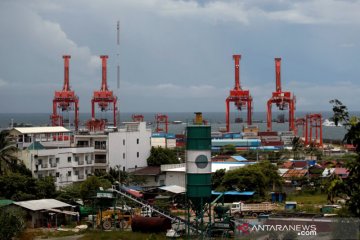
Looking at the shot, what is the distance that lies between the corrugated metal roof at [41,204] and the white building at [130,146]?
14.4 meters

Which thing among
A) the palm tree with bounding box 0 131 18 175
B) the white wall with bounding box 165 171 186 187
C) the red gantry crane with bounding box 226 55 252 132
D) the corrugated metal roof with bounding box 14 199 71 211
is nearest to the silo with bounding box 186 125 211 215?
the corrugated metal roof with bounding box 14 199 71 211

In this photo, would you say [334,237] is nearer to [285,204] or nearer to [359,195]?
[359,195]

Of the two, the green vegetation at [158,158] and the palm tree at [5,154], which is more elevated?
the palm tree at [5,154]

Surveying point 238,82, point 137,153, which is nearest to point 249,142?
point 238,82

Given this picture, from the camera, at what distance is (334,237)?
13992 millimetres

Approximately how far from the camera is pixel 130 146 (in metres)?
49.7

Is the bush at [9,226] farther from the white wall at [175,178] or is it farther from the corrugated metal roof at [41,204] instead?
the white wall at [175,178]

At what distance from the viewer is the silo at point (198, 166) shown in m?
27.0

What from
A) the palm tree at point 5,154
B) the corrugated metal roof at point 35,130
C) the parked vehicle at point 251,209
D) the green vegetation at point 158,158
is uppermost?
the corrugated metal roof at point 35,130

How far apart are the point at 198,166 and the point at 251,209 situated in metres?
8.20

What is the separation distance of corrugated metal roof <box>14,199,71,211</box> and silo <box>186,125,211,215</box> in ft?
26.7

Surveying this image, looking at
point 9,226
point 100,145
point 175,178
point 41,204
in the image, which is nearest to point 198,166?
point 9,226

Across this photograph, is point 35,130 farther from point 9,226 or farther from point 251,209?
point 9,226

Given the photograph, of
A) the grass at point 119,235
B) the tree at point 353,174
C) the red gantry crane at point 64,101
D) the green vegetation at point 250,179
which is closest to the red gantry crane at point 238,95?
the red gantry crane at point 64,101
